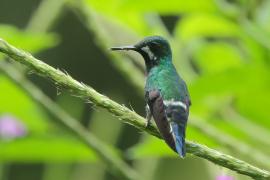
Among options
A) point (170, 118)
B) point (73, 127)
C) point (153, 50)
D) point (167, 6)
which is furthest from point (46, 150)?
point (170, 118)

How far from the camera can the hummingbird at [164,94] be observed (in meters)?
1.41

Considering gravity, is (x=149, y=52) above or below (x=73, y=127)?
above

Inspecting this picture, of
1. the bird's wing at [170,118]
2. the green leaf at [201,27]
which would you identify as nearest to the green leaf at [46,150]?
the green leaf at [201,27]

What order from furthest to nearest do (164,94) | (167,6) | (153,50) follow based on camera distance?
(167,6) < (153,50) < (164,94)

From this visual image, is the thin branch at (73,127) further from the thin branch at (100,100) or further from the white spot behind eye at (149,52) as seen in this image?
the thin branch at (100,100)

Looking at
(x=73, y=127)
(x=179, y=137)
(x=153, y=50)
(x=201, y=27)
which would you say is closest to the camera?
(x=179, y=137)

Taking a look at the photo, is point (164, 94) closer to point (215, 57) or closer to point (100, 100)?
point (100, 100)

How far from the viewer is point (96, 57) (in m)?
7.26

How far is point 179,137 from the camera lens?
1402 millimetres

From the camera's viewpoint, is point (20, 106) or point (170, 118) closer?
point (170, 118)

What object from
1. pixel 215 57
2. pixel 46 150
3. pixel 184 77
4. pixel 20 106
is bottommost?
pixel 46 150

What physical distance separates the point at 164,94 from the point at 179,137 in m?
0.15

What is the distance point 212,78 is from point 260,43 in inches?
6.2

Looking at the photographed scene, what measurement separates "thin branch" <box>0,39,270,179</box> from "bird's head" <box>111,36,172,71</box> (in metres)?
0.21
